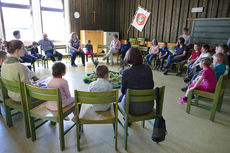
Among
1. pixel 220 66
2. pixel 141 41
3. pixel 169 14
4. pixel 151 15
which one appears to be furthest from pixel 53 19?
pixel 220 66

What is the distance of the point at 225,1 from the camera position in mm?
5348

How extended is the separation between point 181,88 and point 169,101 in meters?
0.97

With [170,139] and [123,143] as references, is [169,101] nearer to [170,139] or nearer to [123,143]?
[170,139]

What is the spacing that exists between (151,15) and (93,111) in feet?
22.6

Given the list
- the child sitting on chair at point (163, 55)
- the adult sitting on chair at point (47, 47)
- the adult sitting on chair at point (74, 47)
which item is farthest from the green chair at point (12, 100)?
the child sitting on chair at point (163, 55)

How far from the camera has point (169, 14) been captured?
22.9ft

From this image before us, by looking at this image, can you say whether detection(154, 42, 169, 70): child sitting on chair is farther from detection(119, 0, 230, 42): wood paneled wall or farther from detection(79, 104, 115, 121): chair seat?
detection(79, 104, 115, 121): chair seat

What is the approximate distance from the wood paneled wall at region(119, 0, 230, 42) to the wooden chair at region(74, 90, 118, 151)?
5684 mm

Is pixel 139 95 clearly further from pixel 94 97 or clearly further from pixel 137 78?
pixel 94 97

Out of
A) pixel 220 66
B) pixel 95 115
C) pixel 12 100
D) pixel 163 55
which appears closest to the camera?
pixel 95 115

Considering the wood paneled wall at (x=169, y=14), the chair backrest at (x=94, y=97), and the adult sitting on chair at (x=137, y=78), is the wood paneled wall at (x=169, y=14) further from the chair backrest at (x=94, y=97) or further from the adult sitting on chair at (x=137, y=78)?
the chair backrest at (x=94, y=97)

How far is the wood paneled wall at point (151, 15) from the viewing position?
19.2 ft

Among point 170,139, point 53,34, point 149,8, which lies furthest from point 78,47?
point 170,139

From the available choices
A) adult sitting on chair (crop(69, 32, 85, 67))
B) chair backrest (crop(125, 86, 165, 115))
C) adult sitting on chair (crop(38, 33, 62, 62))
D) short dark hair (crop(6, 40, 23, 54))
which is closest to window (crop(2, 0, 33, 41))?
adult sitting on chair (crop(38, 33, 62, 62))
